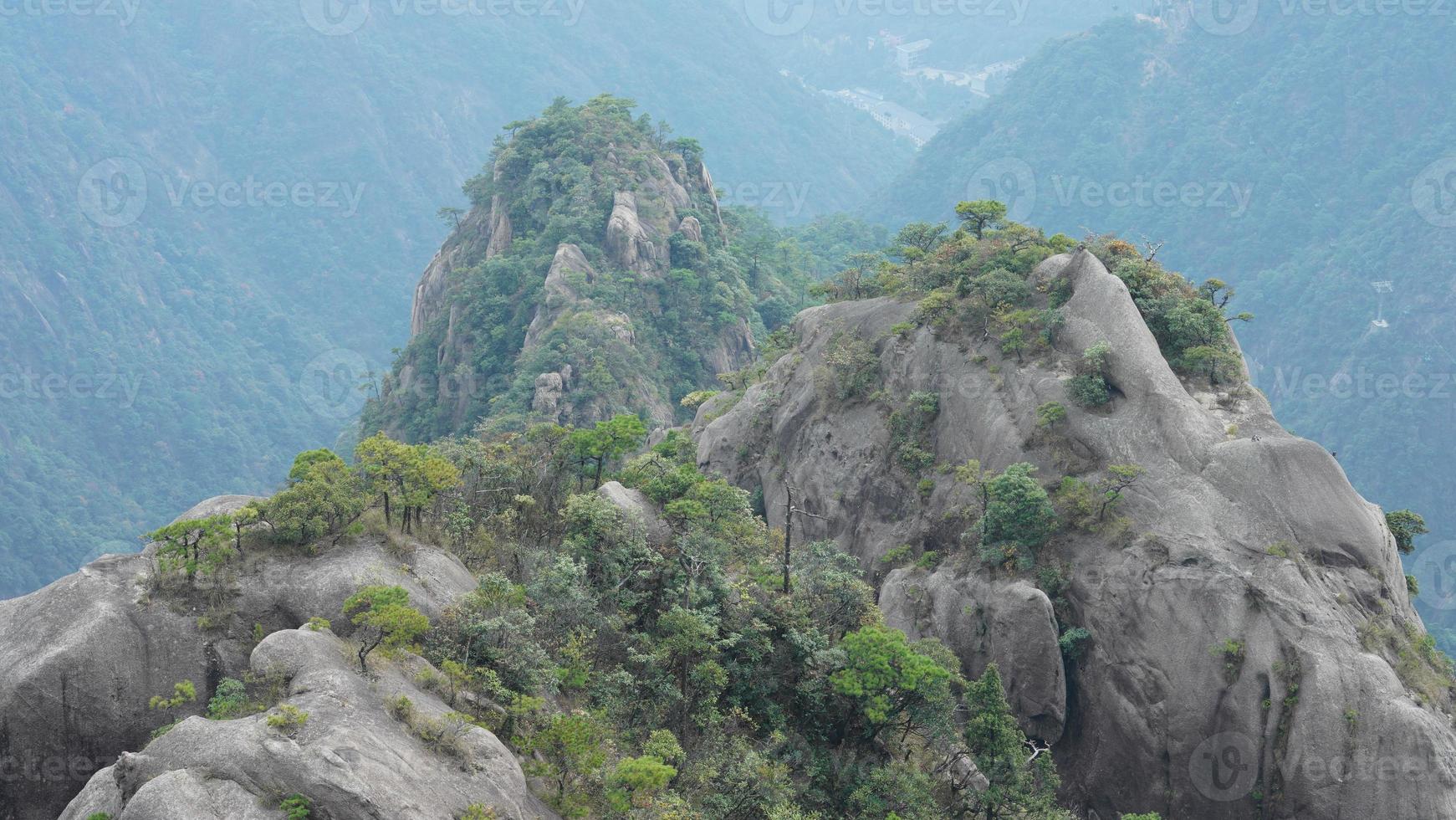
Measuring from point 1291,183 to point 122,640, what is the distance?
13281 centimetres

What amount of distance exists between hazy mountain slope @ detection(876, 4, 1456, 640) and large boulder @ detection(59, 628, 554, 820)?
8938 centimetres

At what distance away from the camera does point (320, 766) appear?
57.0ft

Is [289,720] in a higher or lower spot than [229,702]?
higher

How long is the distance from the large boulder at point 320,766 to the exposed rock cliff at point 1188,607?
1692 cm

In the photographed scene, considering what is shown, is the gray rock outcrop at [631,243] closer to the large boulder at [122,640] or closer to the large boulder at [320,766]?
the large boulder at [122,640]

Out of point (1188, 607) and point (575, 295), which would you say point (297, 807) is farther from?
point (575, 295)

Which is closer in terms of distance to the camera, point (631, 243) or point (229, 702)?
point (229, 702)

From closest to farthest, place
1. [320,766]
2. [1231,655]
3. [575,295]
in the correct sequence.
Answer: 1. [320,766]
2. [1231,655]
3. [575,295]

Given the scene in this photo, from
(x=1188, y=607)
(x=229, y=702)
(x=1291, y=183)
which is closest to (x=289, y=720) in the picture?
(x=229, y=702)

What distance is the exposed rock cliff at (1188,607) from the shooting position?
27594 millimetres

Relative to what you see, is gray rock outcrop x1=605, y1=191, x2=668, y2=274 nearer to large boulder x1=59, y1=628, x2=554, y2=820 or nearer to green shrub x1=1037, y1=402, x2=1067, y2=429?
green shrub x1=1037, y1=402, x2=1067, y2=429

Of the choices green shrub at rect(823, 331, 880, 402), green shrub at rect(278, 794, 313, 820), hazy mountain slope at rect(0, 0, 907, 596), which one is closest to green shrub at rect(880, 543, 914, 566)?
green shrub at rect(823, 331, 880, 402)

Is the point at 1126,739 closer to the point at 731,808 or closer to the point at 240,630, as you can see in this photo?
the point at 731,808

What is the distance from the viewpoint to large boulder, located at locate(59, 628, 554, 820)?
1708cm
